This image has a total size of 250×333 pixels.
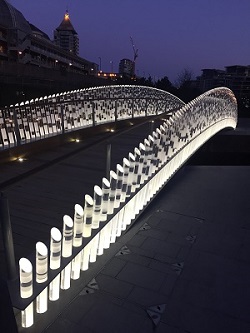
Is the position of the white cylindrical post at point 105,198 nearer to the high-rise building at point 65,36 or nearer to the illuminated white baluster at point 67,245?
the illuminated white baluster at point 67,245

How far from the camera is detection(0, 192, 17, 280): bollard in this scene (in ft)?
10.1

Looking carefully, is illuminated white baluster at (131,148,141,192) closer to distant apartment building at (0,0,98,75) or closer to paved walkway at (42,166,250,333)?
paved walkway at (42,166,250,333)

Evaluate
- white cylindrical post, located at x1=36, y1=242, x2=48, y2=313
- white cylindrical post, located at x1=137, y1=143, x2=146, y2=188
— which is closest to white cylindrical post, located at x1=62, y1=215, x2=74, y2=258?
white cylindrical post, located at x1=36, y1=242, x2=48, y2=313

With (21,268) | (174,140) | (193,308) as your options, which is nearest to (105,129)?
(174,140)

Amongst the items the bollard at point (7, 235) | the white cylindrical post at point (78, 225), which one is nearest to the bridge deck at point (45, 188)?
the bollard at point (7, 235)

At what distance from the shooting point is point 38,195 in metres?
5.80

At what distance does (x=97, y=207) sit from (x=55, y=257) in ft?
3.63

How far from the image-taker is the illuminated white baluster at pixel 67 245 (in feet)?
12.0

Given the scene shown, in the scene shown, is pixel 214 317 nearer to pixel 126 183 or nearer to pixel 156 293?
pixel 156 293

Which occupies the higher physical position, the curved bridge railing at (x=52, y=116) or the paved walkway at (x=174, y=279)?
the curved bridge railing at (x=52, y=116)

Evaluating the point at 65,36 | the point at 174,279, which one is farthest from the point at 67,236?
the point at 65,36

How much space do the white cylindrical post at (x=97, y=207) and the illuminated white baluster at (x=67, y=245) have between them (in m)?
0.76

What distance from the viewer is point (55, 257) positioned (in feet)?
11.8

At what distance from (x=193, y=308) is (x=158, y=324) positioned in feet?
3.05
